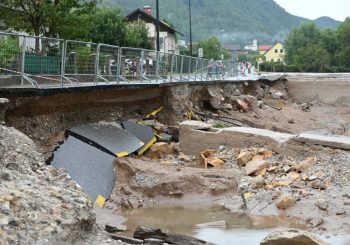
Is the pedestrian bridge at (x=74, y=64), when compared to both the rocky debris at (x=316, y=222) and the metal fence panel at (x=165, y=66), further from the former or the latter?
the rocky debris at (x=316, y=222)

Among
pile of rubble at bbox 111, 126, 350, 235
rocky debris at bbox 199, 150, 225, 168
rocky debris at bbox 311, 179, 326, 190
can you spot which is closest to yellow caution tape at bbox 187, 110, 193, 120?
rocky debris at bbox 199, 150, 225, 168

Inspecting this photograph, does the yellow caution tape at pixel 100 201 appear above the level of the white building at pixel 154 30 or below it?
below

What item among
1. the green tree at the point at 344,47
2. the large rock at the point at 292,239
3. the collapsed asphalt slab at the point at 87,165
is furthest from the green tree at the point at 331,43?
the large rock at the point at 292,239

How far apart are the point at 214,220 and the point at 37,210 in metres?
6.06

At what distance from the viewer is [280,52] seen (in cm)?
17000

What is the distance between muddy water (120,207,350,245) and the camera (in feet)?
37.5

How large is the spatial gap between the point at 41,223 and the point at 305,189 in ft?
28.1

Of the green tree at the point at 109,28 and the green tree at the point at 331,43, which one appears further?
the green tree at the point at 331,43

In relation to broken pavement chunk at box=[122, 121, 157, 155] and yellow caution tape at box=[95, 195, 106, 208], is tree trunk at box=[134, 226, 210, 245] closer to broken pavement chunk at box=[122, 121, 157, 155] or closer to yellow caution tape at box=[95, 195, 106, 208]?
yellow caution tape at box=[95, 195, 106, 208]

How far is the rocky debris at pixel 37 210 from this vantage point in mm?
7008

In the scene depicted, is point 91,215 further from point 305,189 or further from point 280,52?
point 280,52

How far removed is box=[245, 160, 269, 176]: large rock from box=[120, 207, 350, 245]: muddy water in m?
2.30

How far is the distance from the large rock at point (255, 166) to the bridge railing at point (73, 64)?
5052 mm

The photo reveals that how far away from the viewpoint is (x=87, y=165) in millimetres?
14438
